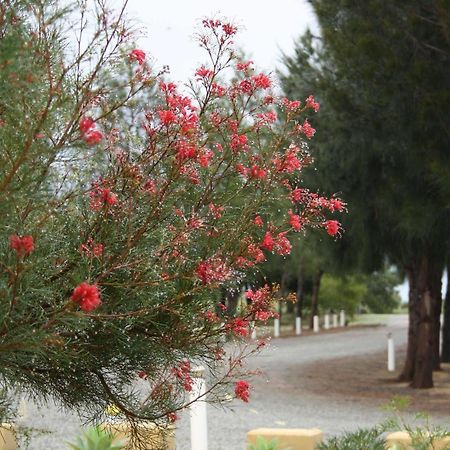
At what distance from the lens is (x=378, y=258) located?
19.8m

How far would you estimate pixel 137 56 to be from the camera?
3.89m

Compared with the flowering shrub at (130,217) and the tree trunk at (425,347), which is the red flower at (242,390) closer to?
the flowering shrub at (130,217)

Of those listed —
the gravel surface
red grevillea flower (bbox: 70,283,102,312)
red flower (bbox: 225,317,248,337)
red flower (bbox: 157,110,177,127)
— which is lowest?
the gravel surface

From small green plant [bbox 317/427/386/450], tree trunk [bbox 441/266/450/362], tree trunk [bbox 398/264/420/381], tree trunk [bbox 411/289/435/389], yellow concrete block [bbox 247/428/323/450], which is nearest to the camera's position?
small green plant [bbox 317/427/386/450]

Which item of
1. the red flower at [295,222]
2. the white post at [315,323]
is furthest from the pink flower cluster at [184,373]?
the white post at [315,323]

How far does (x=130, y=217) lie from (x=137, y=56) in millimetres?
732

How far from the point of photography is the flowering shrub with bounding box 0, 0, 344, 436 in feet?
10.5

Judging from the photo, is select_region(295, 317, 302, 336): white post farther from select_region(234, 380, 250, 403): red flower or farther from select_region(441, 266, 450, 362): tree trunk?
select_region(234, 380, 250, 403): red flower

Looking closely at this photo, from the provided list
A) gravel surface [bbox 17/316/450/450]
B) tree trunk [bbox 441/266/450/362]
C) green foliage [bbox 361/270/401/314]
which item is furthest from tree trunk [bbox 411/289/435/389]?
green foliage [bbox 361/270/401/314]

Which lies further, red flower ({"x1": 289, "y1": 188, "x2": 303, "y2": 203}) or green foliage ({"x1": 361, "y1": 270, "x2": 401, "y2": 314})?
green foliage ({"x1": 361, "y1": 270, "x2": 401, "y2": 314})

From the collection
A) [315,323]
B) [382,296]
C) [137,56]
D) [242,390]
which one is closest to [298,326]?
[315,323]

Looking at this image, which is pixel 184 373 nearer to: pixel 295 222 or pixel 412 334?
pixel 295 222

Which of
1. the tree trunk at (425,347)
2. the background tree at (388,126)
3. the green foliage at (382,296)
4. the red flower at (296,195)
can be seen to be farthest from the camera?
the green foliage at (382,296)

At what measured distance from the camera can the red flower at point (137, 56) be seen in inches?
152
